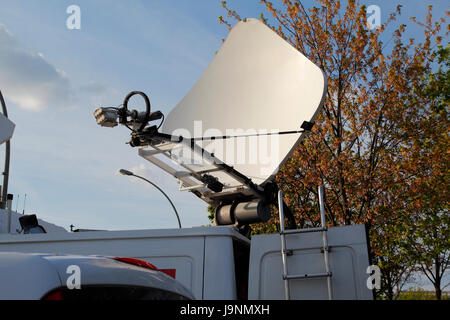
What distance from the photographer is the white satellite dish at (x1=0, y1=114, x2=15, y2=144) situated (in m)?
7.04

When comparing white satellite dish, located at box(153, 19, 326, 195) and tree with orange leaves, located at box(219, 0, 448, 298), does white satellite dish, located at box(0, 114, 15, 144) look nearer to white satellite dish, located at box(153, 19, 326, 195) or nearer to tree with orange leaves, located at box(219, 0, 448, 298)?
white satellite dish, located at box(153, 19, 326, 195)

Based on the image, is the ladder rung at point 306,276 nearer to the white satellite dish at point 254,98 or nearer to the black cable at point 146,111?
the white satellite dish at point 254,98

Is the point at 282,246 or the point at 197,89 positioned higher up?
the point at 197,89

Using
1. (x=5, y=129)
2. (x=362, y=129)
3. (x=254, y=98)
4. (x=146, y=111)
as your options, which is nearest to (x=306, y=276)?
(x=146, y=111)

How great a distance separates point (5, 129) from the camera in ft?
23.2

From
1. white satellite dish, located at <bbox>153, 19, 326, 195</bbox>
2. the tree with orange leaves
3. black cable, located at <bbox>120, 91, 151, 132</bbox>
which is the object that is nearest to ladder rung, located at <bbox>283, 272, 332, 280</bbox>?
white satellite dish, located at <bbox>153, 19, 326, 195</bbox>

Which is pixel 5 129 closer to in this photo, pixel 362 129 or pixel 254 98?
pixel 254 98

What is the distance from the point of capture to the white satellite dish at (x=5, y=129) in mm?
7035

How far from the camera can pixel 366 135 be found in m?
17.4

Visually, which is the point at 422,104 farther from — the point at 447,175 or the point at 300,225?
the point at 300,225

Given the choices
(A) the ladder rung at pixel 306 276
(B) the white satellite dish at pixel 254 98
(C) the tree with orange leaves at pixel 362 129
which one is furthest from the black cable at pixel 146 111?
(C) the tree with orange leaves at pixel 362 129

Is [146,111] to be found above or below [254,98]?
below
